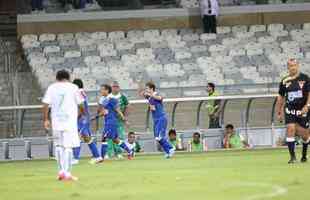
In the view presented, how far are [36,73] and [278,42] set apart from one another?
33.1ft

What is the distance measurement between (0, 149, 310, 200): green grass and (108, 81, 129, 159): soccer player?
235 cm

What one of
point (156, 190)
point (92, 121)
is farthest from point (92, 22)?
point (156, 190)

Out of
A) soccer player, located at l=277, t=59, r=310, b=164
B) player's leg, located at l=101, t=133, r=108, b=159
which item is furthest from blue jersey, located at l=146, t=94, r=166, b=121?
soccer player, located at l=277, t=59, r=310, b=164

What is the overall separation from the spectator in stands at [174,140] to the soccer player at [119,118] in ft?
5.38

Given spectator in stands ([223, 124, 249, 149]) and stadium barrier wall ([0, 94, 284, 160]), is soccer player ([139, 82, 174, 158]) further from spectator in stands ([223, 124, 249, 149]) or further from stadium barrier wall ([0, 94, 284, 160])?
spectator in stands ([223, 124, 249, 149])

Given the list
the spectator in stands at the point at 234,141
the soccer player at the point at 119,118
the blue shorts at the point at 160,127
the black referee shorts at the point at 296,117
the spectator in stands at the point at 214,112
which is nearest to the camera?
the black referee shorts at the point at 296,117

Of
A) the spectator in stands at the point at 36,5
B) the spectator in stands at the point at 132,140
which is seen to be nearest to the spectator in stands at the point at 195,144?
the spectator in stands at the point at 132,140

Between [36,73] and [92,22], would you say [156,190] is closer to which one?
[36,73]

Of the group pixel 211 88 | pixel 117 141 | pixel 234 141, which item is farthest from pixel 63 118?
pixel 234 141

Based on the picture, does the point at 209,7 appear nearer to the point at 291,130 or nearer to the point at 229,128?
the point at 229,128

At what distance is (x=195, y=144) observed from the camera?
25422 millimetres

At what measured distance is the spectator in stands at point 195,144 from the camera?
25.3 m

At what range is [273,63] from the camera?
32156mm

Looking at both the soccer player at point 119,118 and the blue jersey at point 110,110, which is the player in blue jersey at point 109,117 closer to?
the blue jersey at point 110,110
